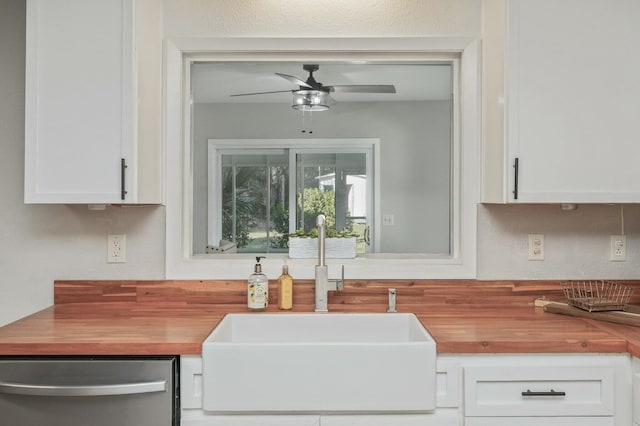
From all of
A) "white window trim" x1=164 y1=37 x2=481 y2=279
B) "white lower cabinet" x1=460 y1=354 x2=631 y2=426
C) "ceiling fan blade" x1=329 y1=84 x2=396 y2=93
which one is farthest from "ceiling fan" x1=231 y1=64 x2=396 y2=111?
"white lower cabinet" x1=460 y1=354 x2=631 y2=426

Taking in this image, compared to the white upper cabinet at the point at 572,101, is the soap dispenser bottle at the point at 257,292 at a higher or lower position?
lower

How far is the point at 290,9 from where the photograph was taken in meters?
2.29

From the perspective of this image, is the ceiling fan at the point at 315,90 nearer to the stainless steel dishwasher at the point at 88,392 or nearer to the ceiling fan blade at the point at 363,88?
the ceiling fan blade at the point at 363,88

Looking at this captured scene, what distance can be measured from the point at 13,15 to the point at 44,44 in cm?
49

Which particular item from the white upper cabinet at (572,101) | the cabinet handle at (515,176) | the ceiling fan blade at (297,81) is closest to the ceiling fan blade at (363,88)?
the ceiling fan blade at (297,81)

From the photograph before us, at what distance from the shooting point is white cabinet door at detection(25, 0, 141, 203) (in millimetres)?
1979

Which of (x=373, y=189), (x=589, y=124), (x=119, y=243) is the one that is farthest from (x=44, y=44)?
(x=589, y=124)

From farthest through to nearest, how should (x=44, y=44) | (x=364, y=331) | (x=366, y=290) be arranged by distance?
1. (x=366, y=290)
2. (x=364, y=331)
3. (x=44, y=44)

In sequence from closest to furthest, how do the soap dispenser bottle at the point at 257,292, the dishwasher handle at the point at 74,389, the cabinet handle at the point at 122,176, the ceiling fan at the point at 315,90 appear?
the dishwasher handle at the point at 74,389 → the cabinet handle at the point at 122,176 → the soap dispenser bottle at the point at 257,292 → the ceiling fan at the point at 315,90

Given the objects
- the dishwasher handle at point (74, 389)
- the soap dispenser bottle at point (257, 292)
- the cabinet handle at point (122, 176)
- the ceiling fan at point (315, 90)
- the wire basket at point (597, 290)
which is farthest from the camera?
the ceiling fan at point (315, 90)

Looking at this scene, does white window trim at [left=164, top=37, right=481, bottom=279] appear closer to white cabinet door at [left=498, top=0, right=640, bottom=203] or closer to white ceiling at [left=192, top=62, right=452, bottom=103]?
white ceiling at [left=192, top=62, right=452, bottom=103]

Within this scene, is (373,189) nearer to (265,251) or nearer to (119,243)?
(265,251)

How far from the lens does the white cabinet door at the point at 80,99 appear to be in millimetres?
1979

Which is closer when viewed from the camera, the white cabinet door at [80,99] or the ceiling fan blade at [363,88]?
the white cabinet door at [80,99]
